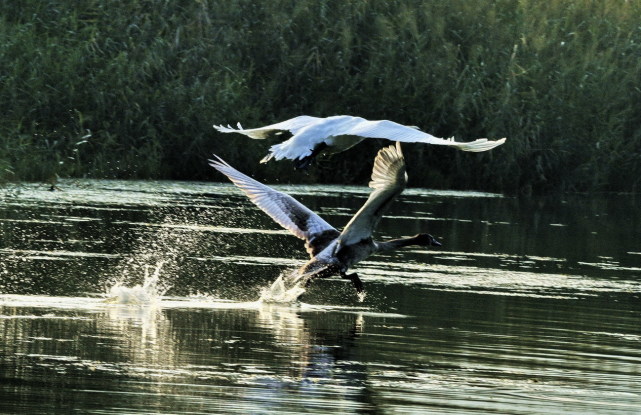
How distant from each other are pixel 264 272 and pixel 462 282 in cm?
198

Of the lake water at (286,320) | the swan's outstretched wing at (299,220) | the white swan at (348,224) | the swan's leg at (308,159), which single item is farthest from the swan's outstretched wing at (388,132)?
the swan's outstretched wing at (299,220)

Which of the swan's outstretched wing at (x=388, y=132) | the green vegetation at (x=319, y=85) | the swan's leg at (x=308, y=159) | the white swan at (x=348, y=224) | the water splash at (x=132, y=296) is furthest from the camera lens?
the green vegetation at (x=319, y=85)

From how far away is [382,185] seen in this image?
1171 cm

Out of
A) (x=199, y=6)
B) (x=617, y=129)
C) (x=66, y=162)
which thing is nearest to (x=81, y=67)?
(x=66, y=162)

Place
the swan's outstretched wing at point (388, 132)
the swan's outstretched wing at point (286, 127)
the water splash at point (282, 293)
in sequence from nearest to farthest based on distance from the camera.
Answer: the swan's outstretched wing at point (388, 132) → the swan's outstretched wing at point (286, 127) → the water splash at point (282, 293)

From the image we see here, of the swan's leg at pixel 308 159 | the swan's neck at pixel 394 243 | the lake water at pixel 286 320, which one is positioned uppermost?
the swan's leg at pixel 308 159

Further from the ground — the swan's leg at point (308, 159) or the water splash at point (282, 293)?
the swan's leg at point (308, 159)

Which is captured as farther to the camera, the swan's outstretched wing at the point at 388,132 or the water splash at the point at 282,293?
the water splash at the point at 282,293

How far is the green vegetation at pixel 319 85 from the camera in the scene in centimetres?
2533

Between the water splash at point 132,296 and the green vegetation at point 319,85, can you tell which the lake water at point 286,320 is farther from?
the green vegetation at point 319,85

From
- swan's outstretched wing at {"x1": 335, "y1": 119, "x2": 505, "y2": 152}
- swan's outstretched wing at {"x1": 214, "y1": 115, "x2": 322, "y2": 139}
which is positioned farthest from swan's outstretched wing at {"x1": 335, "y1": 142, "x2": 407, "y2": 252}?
swan's outstretched wing at {"x1": 214, "y1": 115, "x2": 322, "y2": 139}

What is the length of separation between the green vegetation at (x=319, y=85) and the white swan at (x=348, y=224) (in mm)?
10949

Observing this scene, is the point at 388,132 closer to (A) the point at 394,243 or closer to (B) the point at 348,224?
(B) the point at 348,224

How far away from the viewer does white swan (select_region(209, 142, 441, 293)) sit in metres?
11.6
